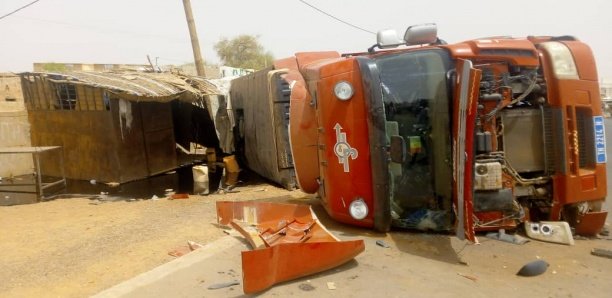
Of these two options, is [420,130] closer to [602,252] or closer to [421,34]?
[421,34]

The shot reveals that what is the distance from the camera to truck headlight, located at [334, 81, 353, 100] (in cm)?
392

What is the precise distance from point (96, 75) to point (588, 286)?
34.9ft

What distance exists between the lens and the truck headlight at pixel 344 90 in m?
3.92

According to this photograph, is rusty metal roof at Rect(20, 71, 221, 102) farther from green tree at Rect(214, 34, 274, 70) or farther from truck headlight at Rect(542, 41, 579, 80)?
green tree at Rect(214, 34, 274, 70)

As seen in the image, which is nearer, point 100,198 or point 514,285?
point 514,285

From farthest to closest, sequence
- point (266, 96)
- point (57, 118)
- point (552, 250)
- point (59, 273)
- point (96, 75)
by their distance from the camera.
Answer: point (57, 118), point (96, 75), point (266, 96), point (59, 273), point (552, 250)

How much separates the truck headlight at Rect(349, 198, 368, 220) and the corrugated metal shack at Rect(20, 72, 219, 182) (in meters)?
6.90

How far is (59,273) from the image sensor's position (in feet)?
14.2

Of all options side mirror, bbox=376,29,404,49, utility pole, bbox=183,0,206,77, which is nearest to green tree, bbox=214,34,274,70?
utility pole, bbox=183,0,206,77

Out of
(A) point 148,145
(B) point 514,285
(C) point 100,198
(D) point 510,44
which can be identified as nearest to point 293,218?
(B) point 514,285

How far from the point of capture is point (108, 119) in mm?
10891

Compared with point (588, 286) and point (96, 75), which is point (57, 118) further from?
point (588, 286)

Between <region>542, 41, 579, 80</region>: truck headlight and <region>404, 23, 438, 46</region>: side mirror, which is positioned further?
<region>404, 23, 438, 46</region>: side mirror

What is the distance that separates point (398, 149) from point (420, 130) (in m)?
0.39
